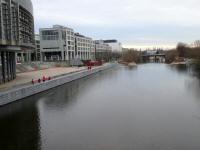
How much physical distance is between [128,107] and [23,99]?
399 inches

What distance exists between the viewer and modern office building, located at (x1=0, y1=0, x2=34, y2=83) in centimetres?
3209

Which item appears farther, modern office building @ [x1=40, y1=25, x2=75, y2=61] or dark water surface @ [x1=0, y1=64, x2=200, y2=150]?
modern office building @ [x1=40, y1=25, x2=75, y2=61]

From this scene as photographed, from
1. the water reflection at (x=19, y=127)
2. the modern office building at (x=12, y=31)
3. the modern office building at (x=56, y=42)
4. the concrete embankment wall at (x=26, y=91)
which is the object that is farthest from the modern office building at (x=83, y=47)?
the water reflection at (x=19, y=127)

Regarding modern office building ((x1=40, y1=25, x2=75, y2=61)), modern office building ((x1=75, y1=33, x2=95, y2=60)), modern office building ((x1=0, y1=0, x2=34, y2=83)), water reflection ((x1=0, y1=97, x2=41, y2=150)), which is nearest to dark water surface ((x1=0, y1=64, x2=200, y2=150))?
water reflection ((x1=0, y1=97, x2=41, y2=150))

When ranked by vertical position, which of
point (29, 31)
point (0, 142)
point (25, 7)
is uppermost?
point (25, 7)

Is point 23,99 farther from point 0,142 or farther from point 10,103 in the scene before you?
point 0,142

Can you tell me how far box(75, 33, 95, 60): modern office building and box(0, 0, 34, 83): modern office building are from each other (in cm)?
8637

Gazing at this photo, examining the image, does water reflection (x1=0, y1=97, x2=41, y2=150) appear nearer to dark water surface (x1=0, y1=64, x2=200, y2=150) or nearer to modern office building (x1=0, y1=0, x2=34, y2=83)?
dark water surface (x1=0, y1=64, x2=200, y2=150)

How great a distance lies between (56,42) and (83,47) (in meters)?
24.8

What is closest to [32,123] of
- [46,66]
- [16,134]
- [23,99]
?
[16,134]

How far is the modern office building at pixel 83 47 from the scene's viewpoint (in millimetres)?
130375

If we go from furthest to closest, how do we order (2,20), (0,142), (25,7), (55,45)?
(55,45)
(25,7)
(2,20)
(0,142)

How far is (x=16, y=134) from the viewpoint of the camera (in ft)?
55.3

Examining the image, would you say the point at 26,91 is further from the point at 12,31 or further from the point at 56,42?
the point at 56,42
